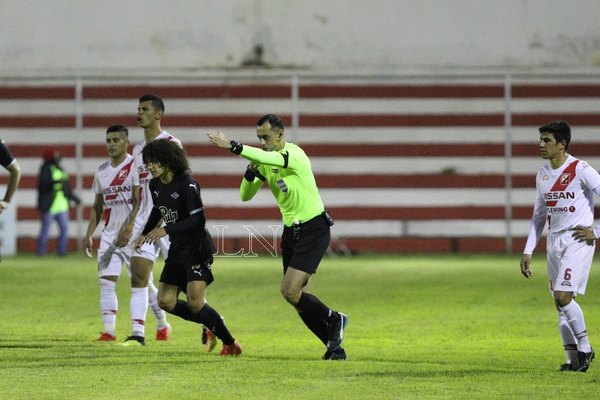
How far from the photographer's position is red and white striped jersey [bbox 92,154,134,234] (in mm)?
13648

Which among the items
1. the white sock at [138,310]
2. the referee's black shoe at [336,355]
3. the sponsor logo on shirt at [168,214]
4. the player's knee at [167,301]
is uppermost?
the sponsor logo on shirt at [168,214]

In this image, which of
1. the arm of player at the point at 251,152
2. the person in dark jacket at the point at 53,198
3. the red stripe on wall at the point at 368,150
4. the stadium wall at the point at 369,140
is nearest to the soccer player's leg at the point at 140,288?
the arm of player at the point at 251,152

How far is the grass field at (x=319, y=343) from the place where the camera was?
393 inches

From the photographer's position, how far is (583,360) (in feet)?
36.3

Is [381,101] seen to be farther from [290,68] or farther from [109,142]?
[109,142]

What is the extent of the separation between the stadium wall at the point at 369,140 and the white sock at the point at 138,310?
15.8 metres

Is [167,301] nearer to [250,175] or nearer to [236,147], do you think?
[250,175]

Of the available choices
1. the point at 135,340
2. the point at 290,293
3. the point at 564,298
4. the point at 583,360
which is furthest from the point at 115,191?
the point at 583,360

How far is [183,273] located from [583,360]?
3330 millimetres

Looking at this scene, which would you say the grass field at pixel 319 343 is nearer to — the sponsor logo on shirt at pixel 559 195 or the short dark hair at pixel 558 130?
the sponsor logo on shirt at pixel 559 195

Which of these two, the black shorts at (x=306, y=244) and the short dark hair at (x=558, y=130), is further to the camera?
the black shorts at (x=306, y=244)

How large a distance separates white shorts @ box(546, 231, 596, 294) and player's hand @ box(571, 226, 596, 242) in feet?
0.11

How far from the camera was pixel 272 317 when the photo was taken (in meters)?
16.3

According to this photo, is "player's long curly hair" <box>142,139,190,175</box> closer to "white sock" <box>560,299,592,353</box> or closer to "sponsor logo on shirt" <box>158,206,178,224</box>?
"sponsor logo on shirt" <box>158,206,178,224</box>
